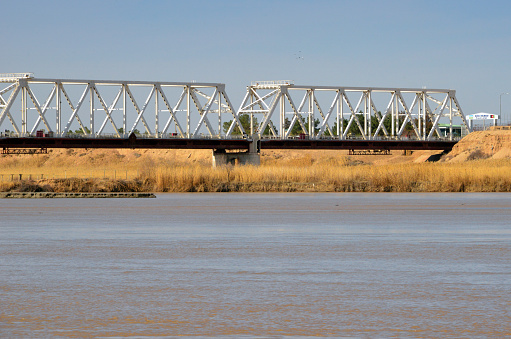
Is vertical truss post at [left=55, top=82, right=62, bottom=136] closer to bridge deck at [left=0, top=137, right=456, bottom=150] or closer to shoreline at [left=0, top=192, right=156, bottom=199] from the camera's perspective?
bridge deck at [left=0, top=137, right=456, bottom=150]

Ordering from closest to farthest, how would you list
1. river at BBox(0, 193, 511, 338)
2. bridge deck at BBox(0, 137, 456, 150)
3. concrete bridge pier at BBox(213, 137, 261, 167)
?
river at BBox(0, 193, 511, 338)
bridge deck at BBox(0, 137, 456, 150)
concrete bridge pier at BBox(213, 137, 261, 167)

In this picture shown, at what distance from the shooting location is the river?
459 inches

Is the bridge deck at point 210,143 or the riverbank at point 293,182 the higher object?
the bridge deck at point 210,143

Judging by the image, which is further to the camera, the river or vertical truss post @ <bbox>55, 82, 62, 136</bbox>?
vertical truss post @ <bbox>55, 82, 62, 136</bbox>

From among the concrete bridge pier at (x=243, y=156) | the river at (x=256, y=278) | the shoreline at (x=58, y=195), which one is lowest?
the shoreline at (x=58, y=195)

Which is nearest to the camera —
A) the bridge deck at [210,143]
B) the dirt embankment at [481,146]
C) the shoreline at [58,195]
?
the shoreline at [58,195]

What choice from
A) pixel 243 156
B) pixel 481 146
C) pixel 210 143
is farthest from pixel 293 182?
pixel 481 146

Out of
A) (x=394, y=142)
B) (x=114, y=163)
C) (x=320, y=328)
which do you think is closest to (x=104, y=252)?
(x=320, y=328)

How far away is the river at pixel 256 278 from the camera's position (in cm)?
1165

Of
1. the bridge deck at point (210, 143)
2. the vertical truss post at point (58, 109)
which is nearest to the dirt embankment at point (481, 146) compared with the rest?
the bridge deck at point (210, 143)

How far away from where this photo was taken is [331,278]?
15891mm

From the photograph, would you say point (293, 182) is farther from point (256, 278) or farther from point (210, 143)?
point (210, 143)

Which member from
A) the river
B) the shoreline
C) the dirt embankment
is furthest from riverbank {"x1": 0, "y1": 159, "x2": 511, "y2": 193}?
the dirt embankment

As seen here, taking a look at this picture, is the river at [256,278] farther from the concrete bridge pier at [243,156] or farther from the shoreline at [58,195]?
the concrete bridge pier at [243,156]
